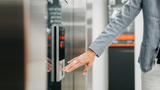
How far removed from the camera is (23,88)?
518mm

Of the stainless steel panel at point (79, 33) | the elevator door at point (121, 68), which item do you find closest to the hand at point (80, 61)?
the stainless steel panel at point (79, 33)

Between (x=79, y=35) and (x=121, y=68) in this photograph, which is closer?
(x=79, y=35)

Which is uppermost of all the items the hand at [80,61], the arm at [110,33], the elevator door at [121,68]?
the arm at [110,33]

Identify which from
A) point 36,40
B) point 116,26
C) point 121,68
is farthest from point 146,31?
point 121,68

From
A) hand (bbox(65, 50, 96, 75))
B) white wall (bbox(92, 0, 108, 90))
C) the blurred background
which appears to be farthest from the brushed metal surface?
white wall (bbox(92, 0, 108, 90))

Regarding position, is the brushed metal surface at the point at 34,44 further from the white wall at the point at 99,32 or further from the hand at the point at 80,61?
the white wall at the point at 99,32

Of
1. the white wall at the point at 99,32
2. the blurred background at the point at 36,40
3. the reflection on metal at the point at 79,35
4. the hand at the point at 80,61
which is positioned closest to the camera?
the blurred background at the point at 36,40

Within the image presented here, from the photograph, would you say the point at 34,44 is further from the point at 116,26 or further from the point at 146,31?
the point at 146,31

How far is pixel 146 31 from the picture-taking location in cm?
81

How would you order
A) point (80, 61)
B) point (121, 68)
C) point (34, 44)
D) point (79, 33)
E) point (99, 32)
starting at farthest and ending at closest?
1. point (121, 68)
2. point (99, 32)
3. point (79, 33)
4. point (80, 61)
5. point (34, 44)

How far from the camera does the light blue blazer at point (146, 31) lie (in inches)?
31.3

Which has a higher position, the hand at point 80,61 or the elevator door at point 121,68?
the hand at point 80,61

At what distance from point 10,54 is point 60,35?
0.49 m

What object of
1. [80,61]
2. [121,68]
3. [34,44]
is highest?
[34,44]
